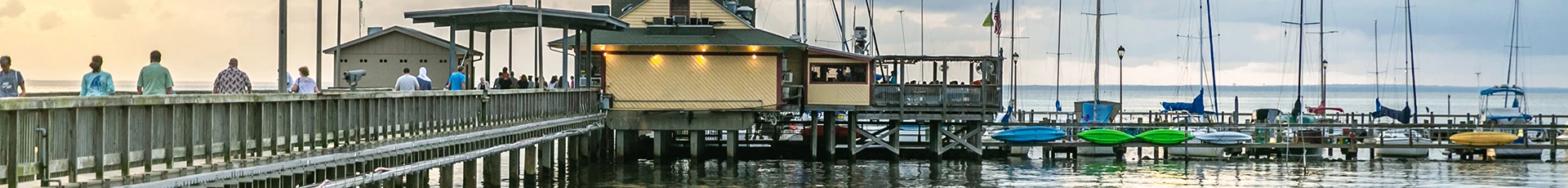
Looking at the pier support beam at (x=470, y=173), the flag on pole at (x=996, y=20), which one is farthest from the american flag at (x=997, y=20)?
the pier support beam at (x=470, y=173)

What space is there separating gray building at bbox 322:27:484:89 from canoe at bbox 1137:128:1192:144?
51.1 ft

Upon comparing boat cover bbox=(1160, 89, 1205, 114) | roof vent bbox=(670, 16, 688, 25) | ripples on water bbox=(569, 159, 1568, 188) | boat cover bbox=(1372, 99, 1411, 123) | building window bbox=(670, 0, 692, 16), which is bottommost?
ripples on water bbox=(569, 159, 1568, 188)

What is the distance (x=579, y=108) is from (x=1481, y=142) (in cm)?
2236

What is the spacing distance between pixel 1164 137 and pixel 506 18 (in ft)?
59.7

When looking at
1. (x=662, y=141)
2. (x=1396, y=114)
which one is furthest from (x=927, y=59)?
(x=1396, y=114)

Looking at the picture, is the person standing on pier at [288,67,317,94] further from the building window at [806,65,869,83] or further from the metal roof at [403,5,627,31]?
the building window at [806,65,869,83]

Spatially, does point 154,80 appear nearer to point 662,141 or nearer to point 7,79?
point 7,79

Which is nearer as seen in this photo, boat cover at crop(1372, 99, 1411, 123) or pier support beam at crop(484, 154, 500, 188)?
pier support beam at crop(484, 154, 500, 188)

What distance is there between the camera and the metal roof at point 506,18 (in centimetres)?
2855

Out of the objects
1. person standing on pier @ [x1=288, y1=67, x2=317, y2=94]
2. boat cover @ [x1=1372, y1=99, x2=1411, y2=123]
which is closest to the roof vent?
person standing on pier @ [x1=288, y1=67, x2=317, y2=94]

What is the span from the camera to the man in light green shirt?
57.3ft

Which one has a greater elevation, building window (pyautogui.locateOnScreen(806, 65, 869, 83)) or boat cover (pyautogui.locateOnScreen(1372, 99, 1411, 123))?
building window (pyautogui.locateOnScreen(806, 65, 869, 83))

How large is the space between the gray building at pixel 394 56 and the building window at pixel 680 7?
243 inches

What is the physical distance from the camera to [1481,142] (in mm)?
42094
